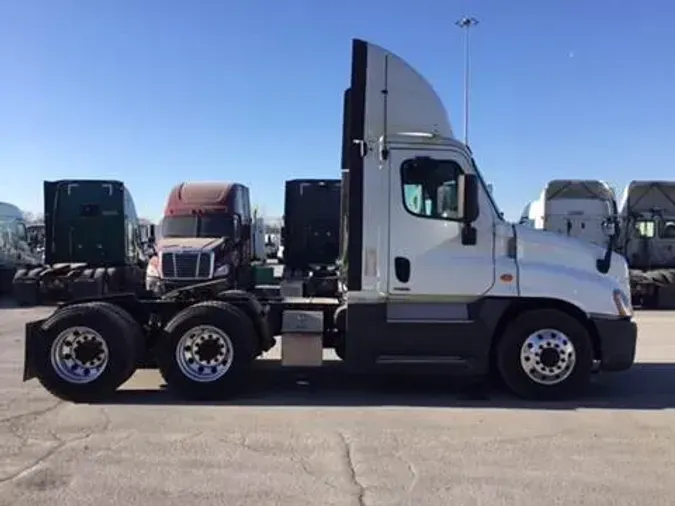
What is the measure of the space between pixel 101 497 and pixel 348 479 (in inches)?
69.2

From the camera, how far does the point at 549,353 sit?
8875 mm

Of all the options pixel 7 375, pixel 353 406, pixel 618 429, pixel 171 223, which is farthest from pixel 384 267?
pixel 171 223

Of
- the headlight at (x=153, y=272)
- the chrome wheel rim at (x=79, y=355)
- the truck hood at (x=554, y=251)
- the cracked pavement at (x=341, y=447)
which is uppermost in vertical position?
the truck hood at (x=554, y=251)

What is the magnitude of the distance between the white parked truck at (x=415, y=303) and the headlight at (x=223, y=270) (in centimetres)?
1175

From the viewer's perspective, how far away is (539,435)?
7250 millimetres

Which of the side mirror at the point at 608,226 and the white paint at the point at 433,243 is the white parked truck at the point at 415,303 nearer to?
the white paint at the point at 433,243

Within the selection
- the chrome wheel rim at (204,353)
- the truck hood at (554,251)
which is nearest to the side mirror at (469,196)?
the truck hood at (554,251)

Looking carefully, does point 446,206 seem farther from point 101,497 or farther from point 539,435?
point 101,497

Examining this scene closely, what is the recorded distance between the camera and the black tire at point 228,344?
8820mm

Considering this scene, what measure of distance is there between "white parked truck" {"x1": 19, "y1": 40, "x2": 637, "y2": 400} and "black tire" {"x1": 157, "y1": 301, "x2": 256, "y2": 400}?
0.01 meters

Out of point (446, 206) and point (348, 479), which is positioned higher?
point (446, 206)

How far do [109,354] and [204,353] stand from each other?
3.42ft

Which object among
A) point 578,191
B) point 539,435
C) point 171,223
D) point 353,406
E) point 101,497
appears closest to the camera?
point 101,497

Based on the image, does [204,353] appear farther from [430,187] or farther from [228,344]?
[430,187]
